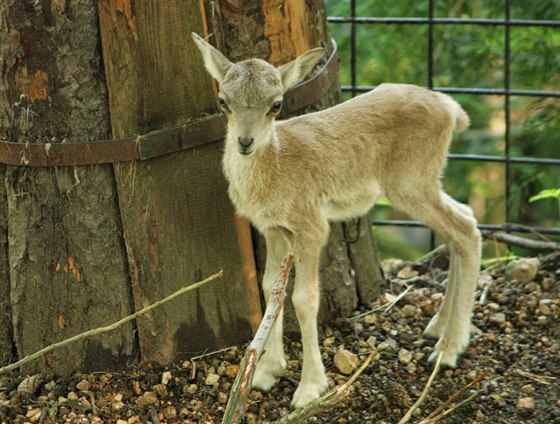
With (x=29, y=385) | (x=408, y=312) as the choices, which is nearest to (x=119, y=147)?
(x=29, y=385)

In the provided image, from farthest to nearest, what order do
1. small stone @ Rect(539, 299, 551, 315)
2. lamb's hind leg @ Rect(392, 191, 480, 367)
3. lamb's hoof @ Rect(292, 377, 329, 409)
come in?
small stone @ Rect(539, 299, 551, 315) < lamb's hind leg @ Rect(392, 191, 480, 367) < lamb's hoof @ Rect(292, 377, 329, 409)

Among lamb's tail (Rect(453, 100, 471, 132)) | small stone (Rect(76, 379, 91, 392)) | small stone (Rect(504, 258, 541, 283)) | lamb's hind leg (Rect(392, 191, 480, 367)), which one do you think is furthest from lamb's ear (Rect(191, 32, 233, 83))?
small stone (Rect(504, 258, 541, 283))

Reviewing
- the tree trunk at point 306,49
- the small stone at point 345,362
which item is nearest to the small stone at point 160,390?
the tree trunk at point 306,49

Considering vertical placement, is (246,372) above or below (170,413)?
above

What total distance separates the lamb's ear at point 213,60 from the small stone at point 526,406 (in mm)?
2390

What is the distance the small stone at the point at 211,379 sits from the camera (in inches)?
234

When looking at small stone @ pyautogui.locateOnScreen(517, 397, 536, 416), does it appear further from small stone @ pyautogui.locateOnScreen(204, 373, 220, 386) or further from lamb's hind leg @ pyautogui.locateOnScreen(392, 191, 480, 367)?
small stone @ pyautogui.locateOnScreen(204, 373, 220, 386)

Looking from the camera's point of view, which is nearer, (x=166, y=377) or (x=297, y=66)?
(x=297, y=66)

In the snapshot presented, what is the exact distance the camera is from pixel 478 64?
891 cm

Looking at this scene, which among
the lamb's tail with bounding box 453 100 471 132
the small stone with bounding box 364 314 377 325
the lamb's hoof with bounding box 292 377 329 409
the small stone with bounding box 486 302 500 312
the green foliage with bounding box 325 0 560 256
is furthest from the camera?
the green foliage with bounding box 325 0 560 256

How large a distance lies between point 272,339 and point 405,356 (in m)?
0.83

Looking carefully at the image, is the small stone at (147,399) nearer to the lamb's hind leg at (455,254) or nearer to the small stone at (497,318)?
the lamb's hind leg at (455,254)

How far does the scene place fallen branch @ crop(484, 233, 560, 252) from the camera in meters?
7.56

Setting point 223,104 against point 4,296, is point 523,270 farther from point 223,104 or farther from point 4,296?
point 4,296
